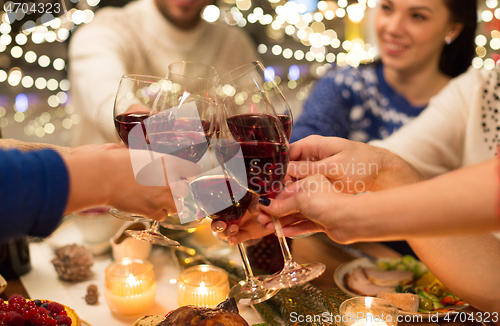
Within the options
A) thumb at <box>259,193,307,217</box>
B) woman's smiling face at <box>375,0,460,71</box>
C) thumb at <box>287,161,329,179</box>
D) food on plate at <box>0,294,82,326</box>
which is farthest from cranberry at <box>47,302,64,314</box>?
woman's smiling face at <box>375,0,460,71</box>

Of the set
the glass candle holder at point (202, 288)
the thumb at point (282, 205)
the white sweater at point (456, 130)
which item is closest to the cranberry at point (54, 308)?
the glass candle holder at point (202, 288)

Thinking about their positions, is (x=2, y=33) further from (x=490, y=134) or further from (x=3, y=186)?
(x=490, y=134)

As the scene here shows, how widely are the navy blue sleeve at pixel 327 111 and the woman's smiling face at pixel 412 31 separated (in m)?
0.30

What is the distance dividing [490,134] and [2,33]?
3.16 metres

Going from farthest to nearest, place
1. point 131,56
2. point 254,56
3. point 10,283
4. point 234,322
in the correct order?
1. point 254,56
2. point 131,56
3. point 10,283
4. point 234,322

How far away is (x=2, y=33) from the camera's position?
2648 mm

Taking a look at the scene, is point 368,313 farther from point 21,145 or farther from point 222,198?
point 21,145

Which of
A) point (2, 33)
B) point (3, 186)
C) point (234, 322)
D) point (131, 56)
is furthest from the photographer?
point (2, 33)

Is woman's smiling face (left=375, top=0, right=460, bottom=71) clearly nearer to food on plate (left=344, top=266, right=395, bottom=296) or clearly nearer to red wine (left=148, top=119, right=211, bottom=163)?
food on plate (left=344, top=266, right=395, bottom=296)

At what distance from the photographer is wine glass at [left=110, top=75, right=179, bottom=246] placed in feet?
2.64

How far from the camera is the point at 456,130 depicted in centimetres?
158

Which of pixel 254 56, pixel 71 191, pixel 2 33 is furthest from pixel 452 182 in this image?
pixel 2 33

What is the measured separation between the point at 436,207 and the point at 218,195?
16.0 inches

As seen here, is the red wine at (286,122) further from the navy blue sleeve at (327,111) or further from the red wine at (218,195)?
the navy blue sleeve at (327,111)
